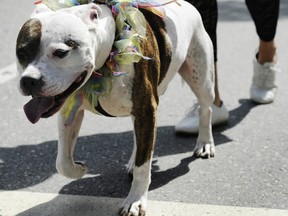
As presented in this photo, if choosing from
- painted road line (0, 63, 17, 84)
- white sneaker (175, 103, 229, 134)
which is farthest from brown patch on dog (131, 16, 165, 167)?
painted road line (0, 63, 17, 84)

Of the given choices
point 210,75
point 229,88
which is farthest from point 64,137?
point 229,88

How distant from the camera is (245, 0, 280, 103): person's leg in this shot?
5430mm

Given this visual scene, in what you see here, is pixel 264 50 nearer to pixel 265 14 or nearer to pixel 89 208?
pixel 265 14

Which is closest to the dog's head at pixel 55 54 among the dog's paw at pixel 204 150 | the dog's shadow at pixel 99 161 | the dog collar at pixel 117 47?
the dog collar at pixel 117 47

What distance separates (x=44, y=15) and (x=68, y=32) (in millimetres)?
180

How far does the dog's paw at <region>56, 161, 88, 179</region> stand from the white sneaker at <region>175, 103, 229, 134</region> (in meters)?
1.29

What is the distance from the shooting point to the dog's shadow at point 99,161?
13.0ft

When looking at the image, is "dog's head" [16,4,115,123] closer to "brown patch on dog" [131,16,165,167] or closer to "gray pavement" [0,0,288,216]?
"brown patch on dog" [131,16,165,167]

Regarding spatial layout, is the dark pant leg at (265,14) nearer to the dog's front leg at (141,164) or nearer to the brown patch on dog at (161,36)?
the brown patch on dog at (161,36)

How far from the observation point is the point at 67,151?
3621mm

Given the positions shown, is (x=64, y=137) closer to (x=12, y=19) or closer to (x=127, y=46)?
(x=127, y=46)

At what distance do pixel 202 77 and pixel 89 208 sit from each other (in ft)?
3.98

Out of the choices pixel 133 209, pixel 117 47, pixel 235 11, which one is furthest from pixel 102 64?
pixel 235 11

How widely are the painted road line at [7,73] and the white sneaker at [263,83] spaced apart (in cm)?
240
